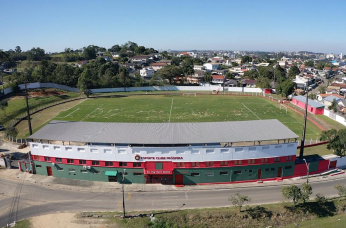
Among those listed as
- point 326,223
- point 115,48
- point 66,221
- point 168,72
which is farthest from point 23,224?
point 115,48

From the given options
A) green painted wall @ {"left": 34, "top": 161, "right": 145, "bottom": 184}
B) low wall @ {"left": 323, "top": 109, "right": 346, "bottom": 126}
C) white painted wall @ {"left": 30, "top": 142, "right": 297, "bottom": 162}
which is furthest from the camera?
low wall @ {"left": 323, "top": 109, "right": 346, "bottom": 126}

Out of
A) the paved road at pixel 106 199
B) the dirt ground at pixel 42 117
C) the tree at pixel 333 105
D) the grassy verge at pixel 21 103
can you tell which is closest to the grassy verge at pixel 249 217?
the paved road at pixel 106 199

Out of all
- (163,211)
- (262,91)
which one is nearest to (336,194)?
(163,211)

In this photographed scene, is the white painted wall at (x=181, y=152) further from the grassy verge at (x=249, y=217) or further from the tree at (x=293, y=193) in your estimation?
the grassy verge at (x=249, y=217)

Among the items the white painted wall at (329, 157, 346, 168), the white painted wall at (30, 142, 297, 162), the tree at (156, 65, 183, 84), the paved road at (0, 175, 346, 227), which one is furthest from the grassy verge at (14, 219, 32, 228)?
the tree at (156, 65, 183, 84)

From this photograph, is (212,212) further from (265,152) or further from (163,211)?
(265,152)

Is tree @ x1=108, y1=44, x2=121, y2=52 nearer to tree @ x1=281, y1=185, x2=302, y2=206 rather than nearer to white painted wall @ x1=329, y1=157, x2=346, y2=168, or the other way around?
white painted wall @ x1=329, y1=157, x2=346, y2=168
